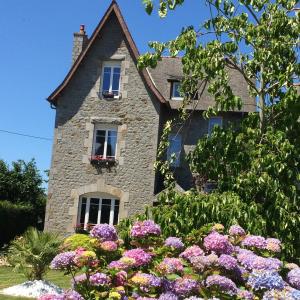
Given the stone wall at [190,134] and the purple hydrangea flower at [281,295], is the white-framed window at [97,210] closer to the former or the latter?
the stone wall at [190,134]

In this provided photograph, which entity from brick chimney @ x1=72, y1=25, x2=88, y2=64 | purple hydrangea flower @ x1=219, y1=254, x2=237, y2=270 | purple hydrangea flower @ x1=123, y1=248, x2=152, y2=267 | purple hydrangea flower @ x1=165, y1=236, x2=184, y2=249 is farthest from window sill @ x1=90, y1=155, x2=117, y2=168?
purple hydrangea flower @ x1=219, y1=254, x2=237, y2=270

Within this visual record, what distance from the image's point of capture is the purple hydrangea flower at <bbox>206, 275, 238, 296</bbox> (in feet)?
14.6

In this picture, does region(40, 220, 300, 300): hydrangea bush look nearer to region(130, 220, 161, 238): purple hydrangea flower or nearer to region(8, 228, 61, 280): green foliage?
region(130, 220, 161, 238): purple hydrangea flower

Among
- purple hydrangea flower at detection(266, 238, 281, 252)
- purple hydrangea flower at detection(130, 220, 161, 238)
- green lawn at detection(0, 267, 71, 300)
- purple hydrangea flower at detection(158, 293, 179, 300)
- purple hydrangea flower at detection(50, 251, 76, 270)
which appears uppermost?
purple hydrangea flower at detection(130, 220, 161, 238)

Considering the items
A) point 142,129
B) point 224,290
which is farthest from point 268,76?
point 142,129

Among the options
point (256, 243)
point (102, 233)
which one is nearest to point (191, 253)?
point (256, 243)

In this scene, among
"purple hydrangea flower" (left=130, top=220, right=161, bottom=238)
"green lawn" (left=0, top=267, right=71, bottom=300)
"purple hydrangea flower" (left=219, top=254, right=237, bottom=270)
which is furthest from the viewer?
"green lawn" (left=0, top=267, right=71, bottom=300)

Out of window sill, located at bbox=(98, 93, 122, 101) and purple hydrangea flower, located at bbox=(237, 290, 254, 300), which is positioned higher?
window sill, located at bbox=(98, 93, 122, 101)

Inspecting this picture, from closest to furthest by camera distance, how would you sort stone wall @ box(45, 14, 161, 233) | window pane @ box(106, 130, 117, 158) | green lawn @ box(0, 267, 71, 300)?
green lawn @ box(0, 267, 71, 300), stone wall @ box(45, 14, 161, 233), window pane @ box(106, 130, 117, 158)

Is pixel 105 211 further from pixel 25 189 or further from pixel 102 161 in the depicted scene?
pixel 25 189

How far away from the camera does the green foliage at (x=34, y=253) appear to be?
1290 centimetres

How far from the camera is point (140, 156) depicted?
72.6 ft

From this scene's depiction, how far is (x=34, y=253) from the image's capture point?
13.0m

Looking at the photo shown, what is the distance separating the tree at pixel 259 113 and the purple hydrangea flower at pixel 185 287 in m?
5.87
